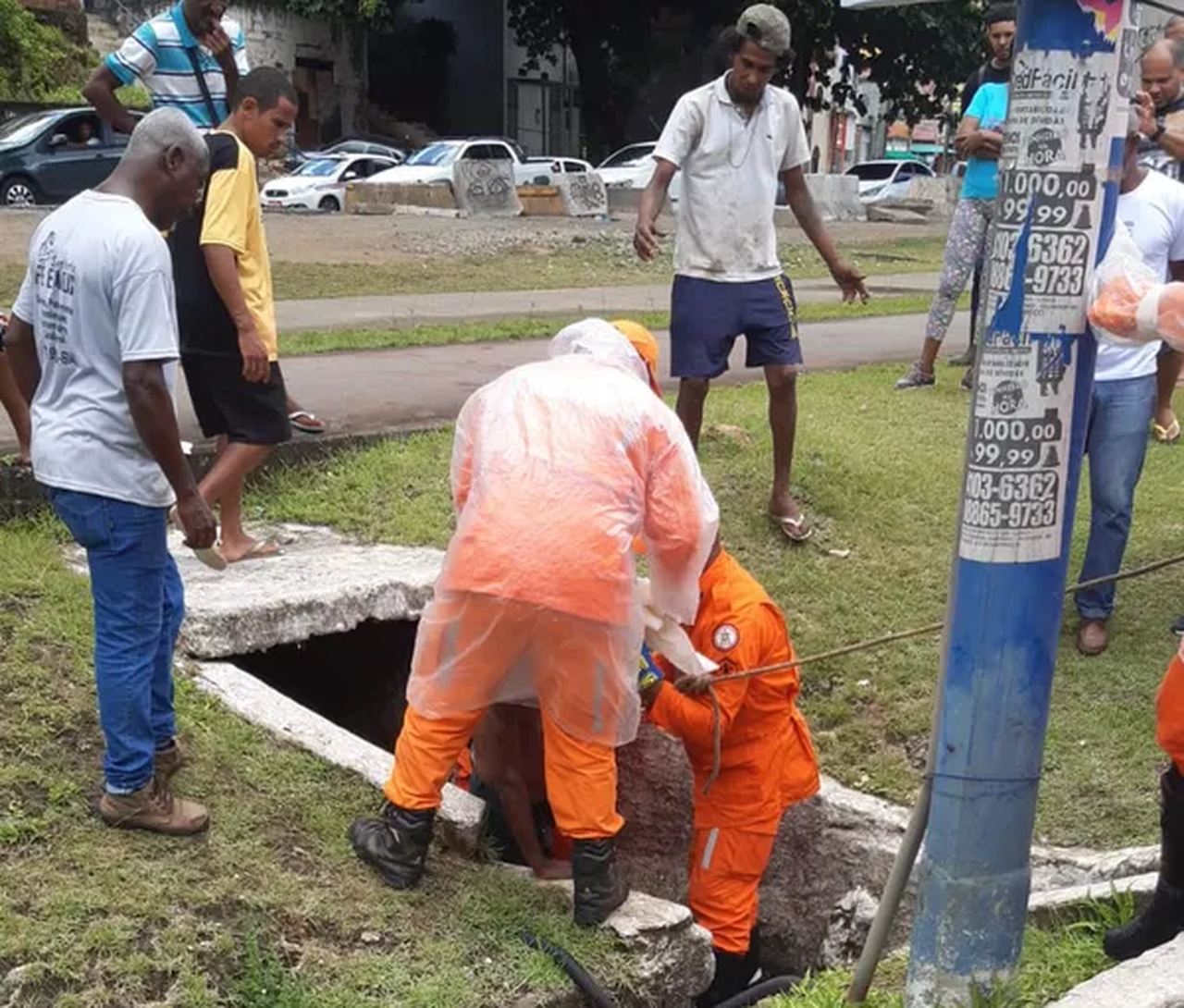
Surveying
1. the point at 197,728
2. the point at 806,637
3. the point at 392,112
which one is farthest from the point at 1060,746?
the point at 392,112

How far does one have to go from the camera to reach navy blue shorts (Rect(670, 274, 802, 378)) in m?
5.52

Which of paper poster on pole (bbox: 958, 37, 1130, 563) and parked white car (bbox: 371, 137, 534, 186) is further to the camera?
parked white car (bbox: 371, 137, 534, 186)

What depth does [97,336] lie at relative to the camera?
3258 mm

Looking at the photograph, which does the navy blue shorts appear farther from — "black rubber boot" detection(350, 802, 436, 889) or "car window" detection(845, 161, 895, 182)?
"car window" detection(845, 161, 895, 182)

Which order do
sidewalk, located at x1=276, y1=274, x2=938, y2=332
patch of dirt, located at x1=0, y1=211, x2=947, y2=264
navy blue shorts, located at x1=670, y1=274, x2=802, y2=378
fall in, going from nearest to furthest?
navy blue shorts, located at x1=670, y1=274, x2=802, y2=378
sidewalk, located at x1=276, y1=274, x2=938, y2=332
patch of dirt, located at x1=0, y1=211, x2=947, y2=264

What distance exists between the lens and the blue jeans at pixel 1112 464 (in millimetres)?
4910

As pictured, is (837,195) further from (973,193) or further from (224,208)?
(224,208)

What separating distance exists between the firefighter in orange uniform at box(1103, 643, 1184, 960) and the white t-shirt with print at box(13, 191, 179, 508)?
2178 millimetres

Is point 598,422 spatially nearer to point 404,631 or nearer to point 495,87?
point 404,631

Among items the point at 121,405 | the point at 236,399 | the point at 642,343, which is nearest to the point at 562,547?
the point at 642,343

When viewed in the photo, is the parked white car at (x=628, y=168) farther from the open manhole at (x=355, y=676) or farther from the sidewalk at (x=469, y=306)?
the open manhole at (x=355, y=676)

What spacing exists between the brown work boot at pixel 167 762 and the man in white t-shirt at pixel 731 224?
8.38 feet

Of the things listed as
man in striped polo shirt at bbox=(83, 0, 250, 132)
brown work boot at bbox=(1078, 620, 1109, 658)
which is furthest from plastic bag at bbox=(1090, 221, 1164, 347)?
man in striped polo shirt at bbox=(83, 0, 250, 132)

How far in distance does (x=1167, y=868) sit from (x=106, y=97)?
178 inches
